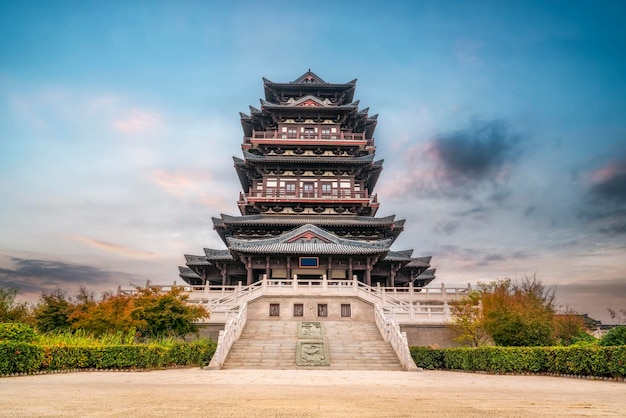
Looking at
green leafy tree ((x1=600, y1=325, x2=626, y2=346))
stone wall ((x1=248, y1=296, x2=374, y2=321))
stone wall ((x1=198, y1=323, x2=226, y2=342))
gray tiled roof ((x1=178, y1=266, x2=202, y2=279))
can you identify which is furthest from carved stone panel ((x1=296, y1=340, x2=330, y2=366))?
gray tiled roof ((x1=178, y1=266, x2=202, y2=279))

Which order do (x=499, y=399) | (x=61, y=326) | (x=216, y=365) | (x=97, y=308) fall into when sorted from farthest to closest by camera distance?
(x=61, y=326) → (x=97, y=308) → (x=216, y=365) → (x=499, y=399)

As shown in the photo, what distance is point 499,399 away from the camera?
830 centimetres

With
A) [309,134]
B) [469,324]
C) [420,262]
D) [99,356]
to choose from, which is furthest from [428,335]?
[309,134]

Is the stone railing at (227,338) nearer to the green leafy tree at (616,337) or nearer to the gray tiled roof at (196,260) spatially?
the gray tiled roof at (196,260)

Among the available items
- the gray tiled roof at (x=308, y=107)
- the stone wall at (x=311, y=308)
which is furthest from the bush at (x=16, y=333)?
the gray tiled roof at (x=308, y=107)

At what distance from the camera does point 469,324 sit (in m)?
20.4

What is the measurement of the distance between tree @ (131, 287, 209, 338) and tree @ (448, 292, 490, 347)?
13885 millimetres

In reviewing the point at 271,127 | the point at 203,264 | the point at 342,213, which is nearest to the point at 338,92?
the point at 271,127

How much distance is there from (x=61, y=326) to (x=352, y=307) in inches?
687

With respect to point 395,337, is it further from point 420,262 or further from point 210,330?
point 420,262

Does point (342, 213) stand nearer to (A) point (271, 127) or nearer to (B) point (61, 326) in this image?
(A) point (271, 127)

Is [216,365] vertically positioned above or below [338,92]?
below

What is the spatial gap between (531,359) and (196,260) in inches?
1100

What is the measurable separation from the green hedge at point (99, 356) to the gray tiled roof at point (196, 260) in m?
17.2
